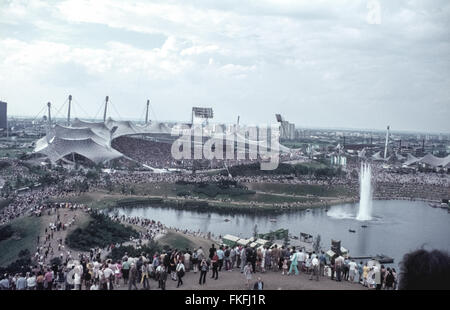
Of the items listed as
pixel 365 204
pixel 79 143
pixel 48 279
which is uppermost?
pixel 79 143

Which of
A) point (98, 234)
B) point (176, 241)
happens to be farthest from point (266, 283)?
point (98, 234)

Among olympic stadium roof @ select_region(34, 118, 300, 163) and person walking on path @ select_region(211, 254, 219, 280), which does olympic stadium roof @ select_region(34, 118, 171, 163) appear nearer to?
olympic stadium roof @ select_region(34, 118, 300, 163)

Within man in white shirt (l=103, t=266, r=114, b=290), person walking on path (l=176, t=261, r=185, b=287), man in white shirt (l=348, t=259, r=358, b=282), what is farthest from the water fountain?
man in white shirt (l=103, t=266, r=114, b=290)

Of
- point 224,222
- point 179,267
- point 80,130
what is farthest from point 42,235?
point 80,130

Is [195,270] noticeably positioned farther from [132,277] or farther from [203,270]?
[132,277]

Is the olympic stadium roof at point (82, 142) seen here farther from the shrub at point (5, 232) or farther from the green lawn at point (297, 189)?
the shrub at point (5, 232)

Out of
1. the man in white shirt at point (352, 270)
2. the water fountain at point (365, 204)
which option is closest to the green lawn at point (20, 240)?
the man in white shirt at point (352, 270)
